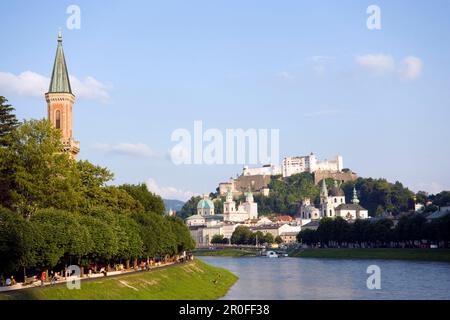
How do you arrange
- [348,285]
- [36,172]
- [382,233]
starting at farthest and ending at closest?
1. [382,233]
2. [348,285]
3. [36,172]

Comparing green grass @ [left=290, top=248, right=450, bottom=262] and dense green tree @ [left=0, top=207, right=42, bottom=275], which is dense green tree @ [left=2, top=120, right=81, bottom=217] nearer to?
dense green tree @ [left=0, top=207, right=42, bottom=275]

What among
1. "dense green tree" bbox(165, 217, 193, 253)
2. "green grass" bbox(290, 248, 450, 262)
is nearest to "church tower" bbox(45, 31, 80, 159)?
"dense green tree" bbox(165, 217, 193, 253)

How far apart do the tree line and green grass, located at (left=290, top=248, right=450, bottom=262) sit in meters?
45.3

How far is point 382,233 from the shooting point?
5837 inches

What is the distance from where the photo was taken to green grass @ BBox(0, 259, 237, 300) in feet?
155

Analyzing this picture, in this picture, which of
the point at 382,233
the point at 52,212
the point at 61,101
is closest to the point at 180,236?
the point at 61,101

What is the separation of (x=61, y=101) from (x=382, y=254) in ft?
208

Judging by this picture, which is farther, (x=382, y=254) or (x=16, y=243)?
(x=382, y=254)

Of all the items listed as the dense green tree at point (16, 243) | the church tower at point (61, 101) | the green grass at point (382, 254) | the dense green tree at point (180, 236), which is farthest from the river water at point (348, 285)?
the church tower at point (61, 101)

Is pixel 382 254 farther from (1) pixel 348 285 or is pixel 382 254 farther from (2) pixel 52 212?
(2) pixel 52 212

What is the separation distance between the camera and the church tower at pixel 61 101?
8625 cm
